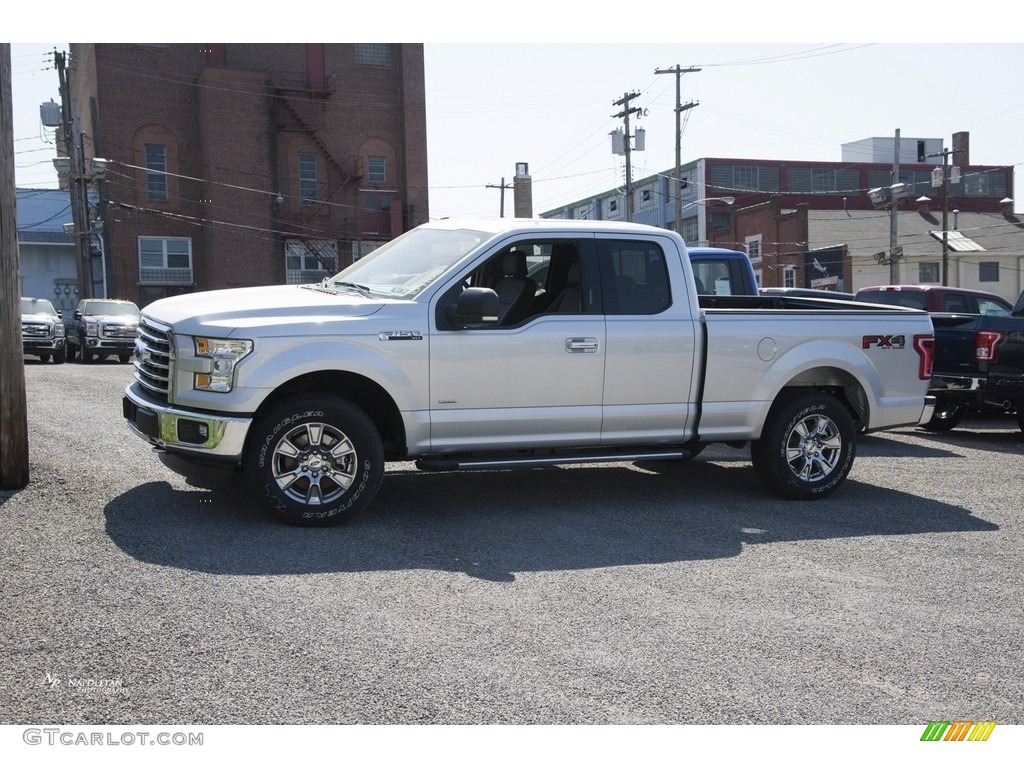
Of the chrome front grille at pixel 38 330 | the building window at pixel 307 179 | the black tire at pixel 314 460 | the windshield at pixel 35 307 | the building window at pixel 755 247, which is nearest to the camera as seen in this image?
the black tire at pixel 314 460

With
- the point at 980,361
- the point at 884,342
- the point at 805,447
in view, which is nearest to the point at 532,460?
the point at 805,447

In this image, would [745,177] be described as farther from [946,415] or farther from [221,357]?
[221,357]

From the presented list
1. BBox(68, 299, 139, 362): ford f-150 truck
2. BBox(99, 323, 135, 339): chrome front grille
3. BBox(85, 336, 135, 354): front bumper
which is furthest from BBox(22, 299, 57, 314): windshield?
BBox(99, 323, 135, 339): chrome front grille

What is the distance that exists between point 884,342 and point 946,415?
576 cm

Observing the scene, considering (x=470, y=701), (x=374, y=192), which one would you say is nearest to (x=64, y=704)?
(x=470, y=701)

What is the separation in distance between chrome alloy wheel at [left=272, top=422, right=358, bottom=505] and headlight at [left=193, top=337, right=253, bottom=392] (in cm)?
53

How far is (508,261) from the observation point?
8.08 metres

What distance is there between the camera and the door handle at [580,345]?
7.66 meters

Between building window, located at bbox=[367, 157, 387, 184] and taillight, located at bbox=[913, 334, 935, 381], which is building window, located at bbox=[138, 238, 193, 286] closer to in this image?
building window, located at bbox=[367, 157, 387, 184]

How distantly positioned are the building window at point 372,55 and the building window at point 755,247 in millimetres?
23396

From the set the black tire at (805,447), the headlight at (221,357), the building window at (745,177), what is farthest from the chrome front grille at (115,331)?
the building window at (745,177)

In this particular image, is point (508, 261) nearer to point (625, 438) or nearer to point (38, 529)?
point (625, 438)

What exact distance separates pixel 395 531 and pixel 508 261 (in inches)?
91.7

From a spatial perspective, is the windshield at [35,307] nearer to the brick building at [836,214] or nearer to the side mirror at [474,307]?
the side mirror at [474,307]
